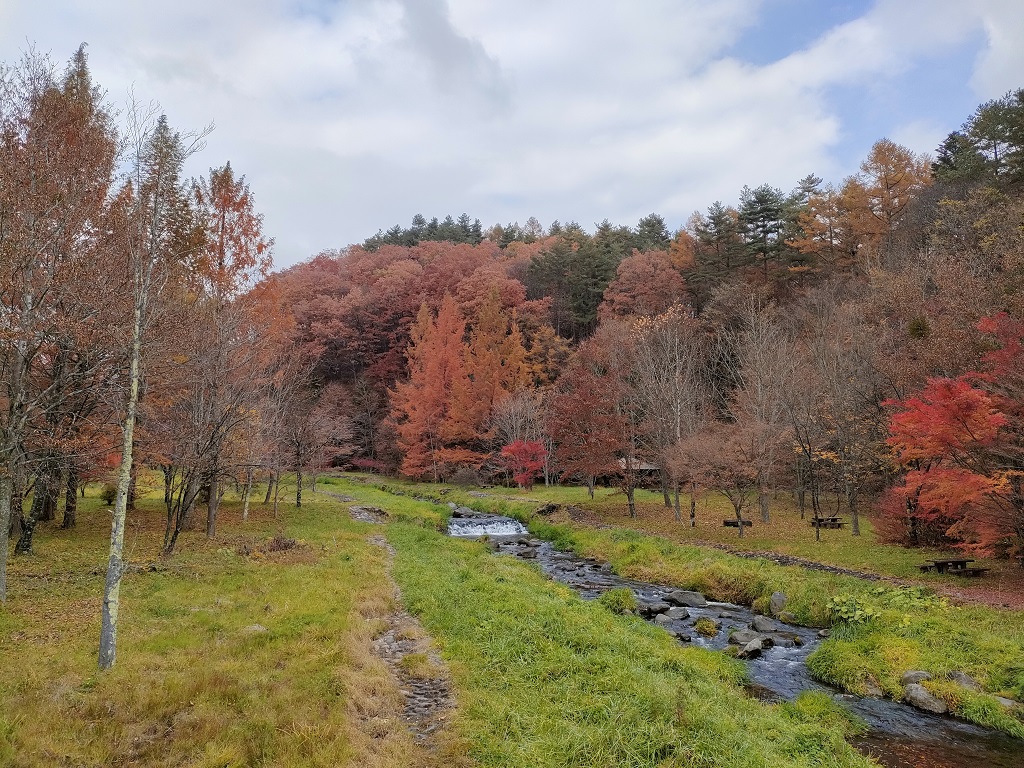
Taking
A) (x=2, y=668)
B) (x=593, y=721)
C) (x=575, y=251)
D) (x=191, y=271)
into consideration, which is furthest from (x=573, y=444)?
(x=575, y=251)

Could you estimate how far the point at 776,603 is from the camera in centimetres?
1472

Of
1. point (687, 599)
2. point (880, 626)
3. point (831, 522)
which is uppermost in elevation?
point (880, 626)

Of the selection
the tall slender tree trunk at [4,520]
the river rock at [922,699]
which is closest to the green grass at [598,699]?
the river rock at [922,699]

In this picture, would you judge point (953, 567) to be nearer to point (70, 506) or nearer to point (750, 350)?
point (750, 350)

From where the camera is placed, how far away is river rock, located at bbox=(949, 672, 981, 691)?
374 inches

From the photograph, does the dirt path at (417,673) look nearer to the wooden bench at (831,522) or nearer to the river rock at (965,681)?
the river rock at (965,681)

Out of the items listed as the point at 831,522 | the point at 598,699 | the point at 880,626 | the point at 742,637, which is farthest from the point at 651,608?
the point at 831,522

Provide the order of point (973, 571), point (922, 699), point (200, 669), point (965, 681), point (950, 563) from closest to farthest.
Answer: point (200, 669) → point (922, 699) → point (965, 681) → point (973, 571) → point (950, 563)

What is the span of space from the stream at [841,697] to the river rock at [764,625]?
160 millimetres

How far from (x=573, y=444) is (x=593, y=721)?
77.7 feet

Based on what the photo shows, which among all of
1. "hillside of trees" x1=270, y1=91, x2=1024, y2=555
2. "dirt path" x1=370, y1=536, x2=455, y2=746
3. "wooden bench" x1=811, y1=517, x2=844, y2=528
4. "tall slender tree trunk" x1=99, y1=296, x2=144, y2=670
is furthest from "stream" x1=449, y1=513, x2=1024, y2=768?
"wooden bench" x1=811, y1=517, x2=844, y2=528

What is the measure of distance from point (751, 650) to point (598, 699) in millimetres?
5622

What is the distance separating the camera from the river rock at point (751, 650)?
11.5m

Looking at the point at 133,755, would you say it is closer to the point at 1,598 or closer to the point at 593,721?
the point at 593,721
